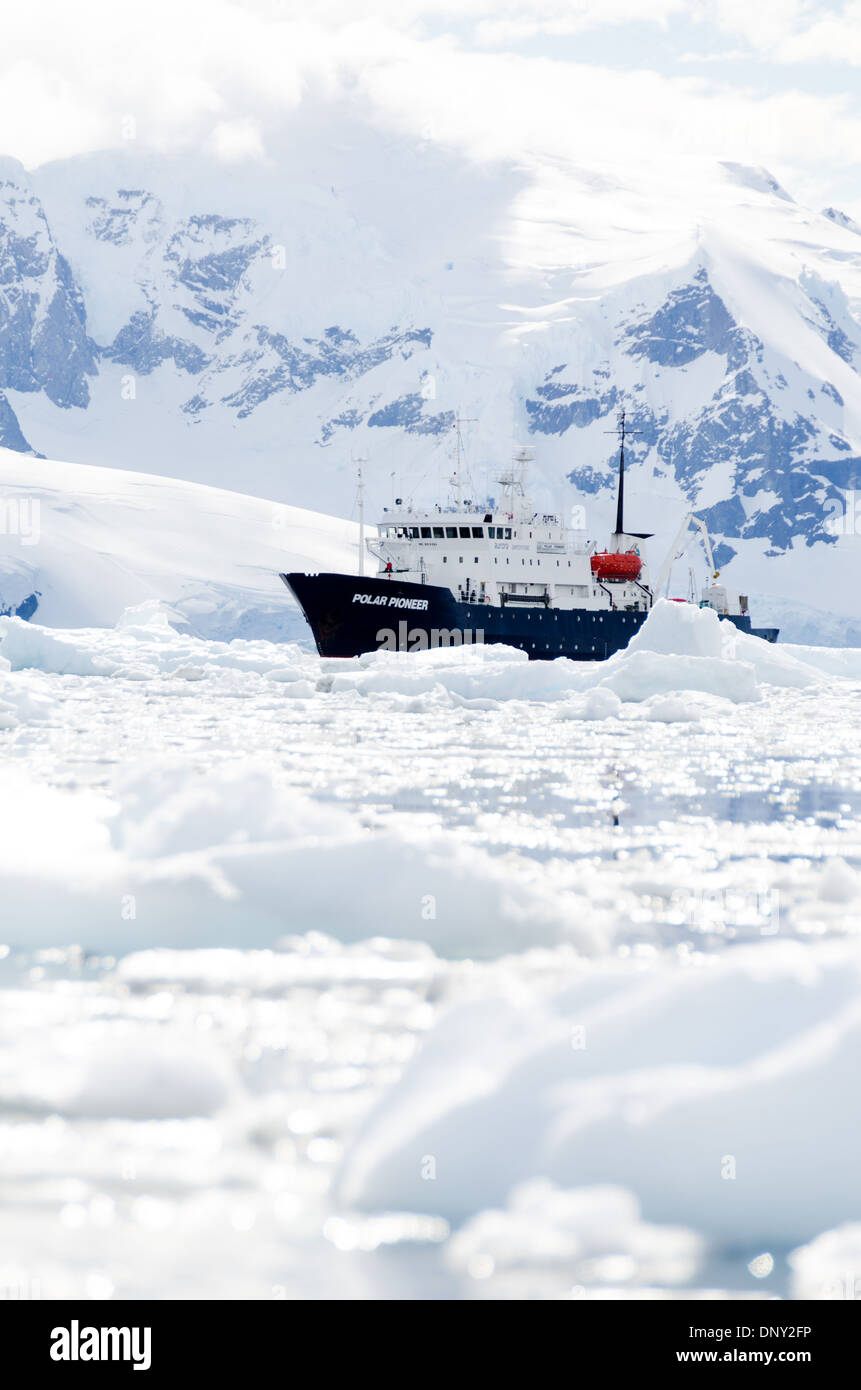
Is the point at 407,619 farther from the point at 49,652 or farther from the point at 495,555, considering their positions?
the point at 49,652

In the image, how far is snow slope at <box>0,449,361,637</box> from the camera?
293 ft

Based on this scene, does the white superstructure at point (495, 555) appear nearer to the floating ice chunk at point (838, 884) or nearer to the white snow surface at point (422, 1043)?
the white snow surface at point (422, 1043)

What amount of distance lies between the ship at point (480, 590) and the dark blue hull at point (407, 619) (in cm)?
4

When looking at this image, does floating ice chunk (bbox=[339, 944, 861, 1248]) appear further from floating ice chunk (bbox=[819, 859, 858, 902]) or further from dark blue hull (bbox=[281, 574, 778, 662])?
dark blue hull (bbox=[281, 574, 778, 662])

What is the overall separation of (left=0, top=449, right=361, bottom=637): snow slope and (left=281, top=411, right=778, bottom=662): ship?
34990 millimetres

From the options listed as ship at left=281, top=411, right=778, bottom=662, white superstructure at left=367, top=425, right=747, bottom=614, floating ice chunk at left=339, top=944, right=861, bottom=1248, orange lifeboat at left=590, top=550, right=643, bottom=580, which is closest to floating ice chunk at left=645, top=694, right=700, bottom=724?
floating ice chunk at left=339, top=944, right=861, bottom=1248

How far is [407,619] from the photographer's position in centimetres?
4950

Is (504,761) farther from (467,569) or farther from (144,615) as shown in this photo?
(144,615)

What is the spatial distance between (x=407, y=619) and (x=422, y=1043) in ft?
147

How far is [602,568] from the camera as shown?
2223 inches

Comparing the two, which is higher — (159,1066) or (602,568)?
(602,568)
